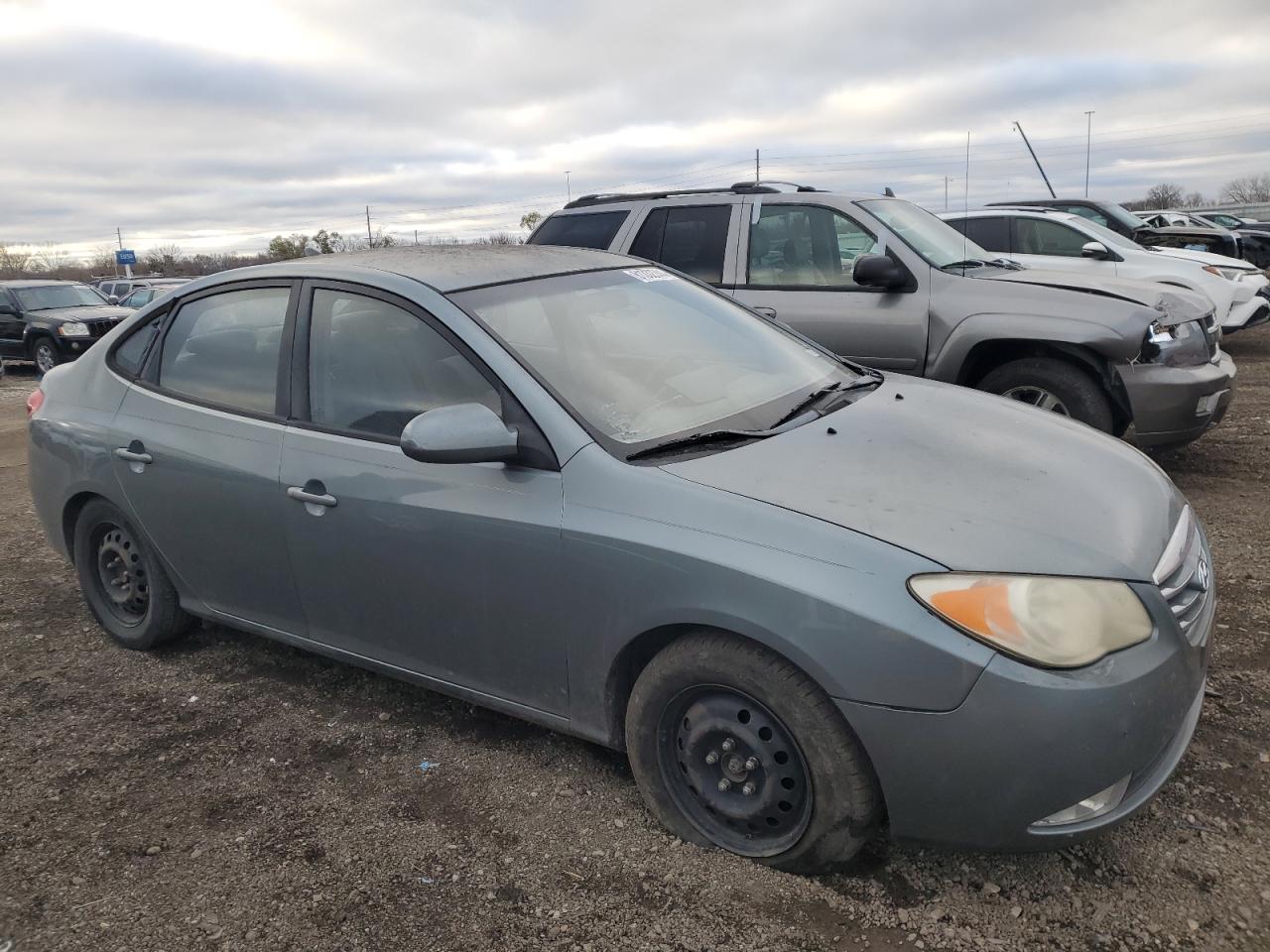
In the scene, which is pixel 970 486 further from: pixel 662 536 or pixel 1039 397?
pixel 1039 397

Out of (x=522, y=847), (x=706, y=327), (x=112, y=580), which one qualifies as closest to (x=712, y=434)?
(x=706, y=327)

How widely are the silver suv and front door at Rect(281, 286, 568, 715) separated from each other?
2820mm

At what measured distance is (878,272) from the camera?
605 cm

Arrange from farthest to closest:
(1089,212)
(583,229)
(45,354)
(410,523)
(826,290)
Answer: (45,354) < (1089,212) < (583,229) < (826,290) < (410,523)

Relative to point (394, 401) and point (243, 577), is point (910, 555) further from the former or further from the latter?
point (243, 577)

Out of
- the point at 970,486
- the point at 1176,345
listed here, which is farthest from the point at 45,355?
the point at 970,486

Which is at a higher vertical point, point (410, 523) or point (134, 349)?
point (134, 349)

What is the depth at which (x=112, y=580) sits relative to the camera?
4.34 meters

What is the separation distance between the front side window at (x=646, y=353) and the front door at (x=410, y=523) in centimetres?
22

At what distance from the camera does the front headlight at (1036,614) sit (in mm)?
2223

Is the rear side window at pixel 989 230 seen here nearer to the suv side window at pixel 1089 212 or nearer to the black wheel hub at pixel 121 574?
the suv side window at pixel 1089 212

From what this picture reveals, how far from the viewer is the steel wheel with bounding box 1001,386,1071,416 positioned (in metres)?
5.76

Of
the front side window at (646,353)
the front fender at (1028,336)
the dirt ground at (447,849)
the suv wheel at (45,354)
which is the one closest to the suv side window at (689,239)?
the front fender at (1028,336)

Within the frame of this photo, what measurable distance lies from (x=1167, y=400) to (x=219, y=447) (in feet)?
16.3
